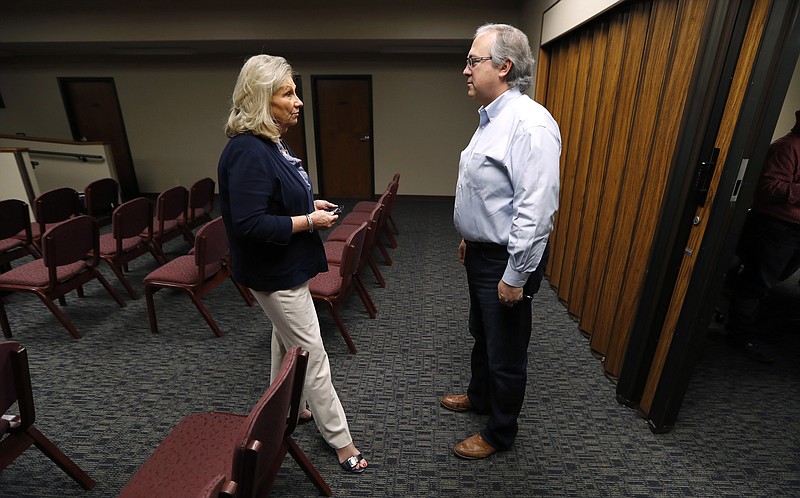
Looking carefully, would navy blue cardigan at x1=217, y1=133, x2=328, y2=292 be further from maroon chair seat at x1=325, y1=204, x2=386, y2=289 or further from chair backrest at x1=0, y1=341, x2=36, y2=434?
maroon chair seat at x1=325, y1=204, x2=386, y2=289

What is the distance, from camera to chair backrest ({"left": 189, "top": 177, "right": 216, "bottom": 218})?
3.76m

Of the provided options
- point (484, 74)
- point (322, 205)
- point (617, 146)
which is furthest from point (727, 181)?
point (322, 205)

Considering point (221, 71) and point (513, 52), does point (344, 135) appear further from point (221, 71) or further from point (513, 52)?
point (513, 52)

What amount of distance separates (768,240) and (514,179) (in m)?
2.07

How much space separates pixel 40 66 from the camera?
20.1 ft

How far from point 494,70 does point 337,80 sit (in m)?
5.26

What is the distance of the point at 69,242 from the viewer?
7.68 feet

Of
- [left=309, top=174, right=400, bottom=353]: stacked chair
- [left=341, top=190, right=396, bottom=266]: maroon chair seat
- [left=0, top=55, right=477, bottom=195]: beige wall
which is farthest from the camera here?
[left=0, top=55, right=477, bottom=195]: beige wall

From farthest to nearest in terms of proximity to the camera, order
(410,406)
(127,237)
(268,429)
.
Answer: (127,237), (410,406), (268,429)

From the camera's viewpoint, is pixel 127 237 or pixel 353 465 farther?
pixel 127 237

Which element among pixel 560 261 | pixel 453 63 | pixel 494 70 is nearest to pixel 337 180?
pixel 453 63

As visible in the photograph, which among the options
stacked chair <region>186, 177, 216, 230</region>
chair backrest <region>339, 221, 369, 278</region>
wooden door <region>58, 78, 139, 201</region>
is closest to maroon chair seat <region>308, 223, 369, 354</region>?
chair backrest <region>339, 221, 369, 278</region>

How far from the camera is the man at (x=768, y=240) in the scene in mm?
2104

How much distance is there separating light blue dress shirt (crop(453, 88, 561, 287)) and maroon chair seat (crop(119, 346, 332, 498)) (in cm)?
73
